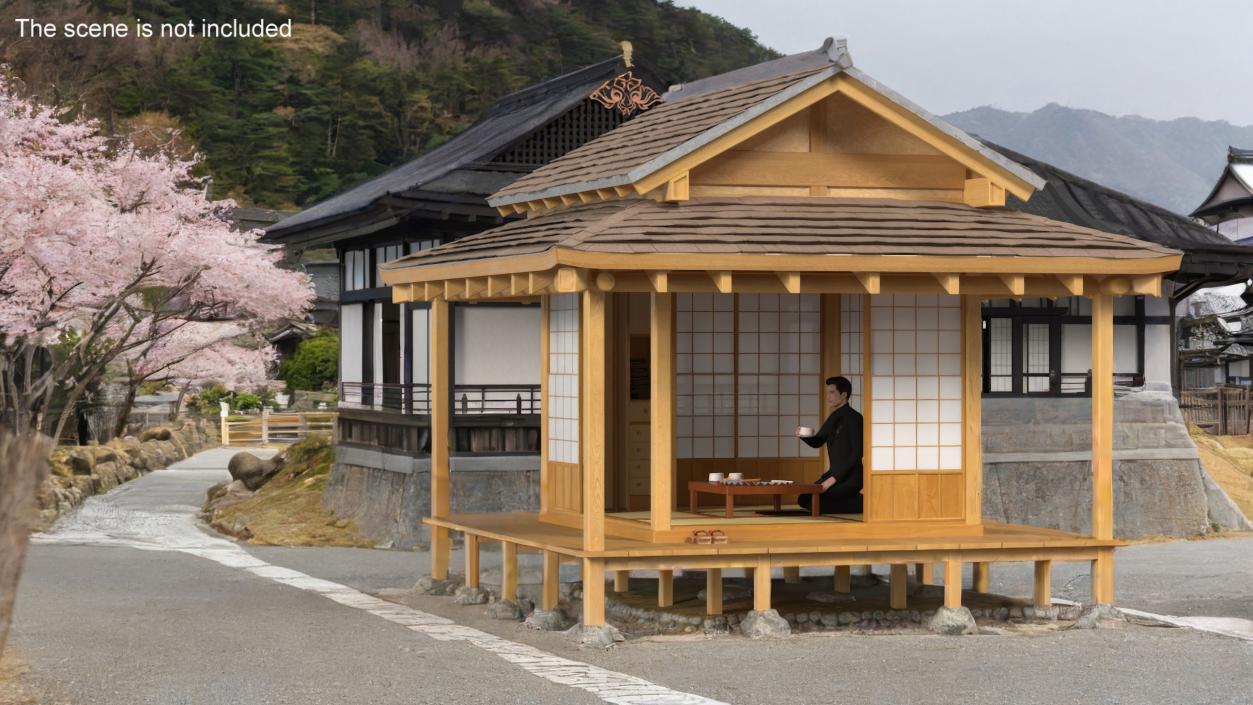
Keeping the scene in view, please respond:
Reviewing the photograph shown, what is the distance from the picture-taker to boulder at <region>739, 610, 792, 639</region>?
13.2 metres

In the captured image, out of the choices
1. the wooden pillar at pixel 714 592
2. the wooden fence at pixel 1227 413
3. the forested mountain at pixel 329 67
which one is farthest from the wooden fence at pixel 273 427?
the wooden pillar at pixel 714 592

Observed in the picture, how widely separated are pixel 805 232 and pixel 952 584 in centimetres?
328

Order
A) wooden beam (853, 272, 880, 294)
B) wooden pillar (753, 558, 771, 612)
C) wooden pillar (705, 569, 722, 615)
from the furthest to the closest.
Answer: wooden pillar (705, 569, 722, 615), wooden pillar (753, 558, 771, 612), wooden beam (853, 272, 880, 294)

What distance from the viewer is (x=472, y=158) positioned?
24.5 metres

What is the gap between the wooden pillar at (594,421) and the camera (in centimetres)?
1280

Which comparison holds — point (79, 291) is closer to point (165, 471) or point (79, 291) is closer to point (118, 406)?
point (165, 471)

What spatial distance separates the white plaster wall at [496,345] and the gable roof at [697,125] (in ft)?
24.0

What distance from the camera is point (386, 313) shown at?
26516 millimetres

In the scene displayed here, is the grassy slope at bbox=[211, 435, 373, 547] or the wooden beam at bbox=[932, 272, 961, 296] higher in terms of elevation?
the wooden beam at bbox=[932, 272, 961, 296]

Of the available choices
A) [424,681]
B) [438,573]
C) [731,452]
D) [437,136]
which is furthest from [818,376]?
Result: [437,136]

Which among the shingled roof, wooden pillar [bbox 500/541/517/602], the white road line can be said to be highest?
the shingled roof

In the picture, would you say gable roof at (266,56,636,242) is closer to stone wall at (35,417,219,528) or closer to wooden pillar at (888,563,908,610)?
stone wall at (35,417,219,528)

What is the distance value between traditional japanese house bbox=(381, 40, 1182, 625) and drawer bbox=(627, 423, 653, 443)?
4cm

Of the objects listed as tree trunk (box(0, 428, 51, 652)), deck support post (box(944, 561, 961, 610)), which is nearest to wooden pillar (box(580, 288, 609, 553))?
deck support post (box(944, 561, 961, 610))
